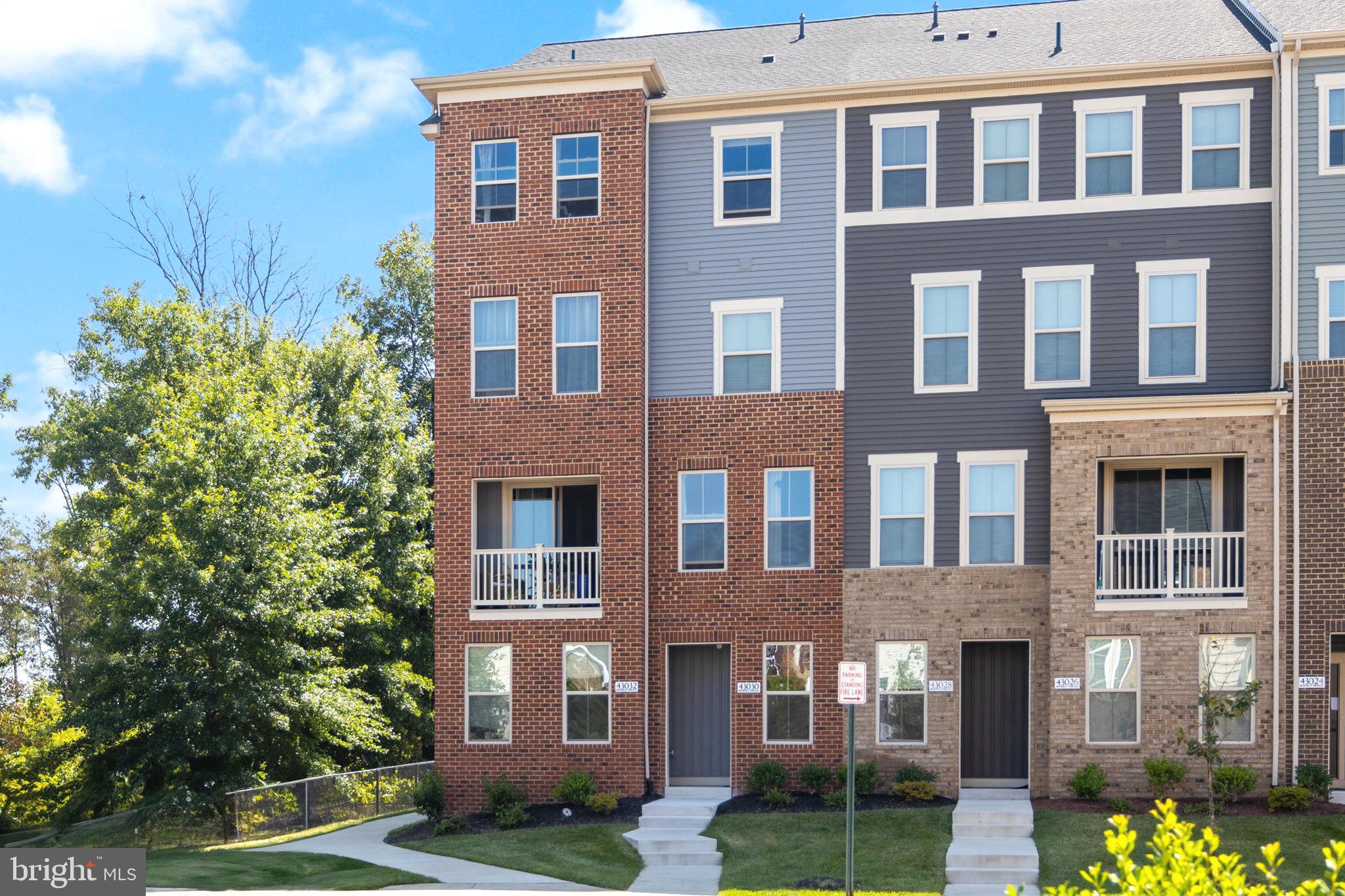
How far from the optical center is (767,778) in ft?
76.4

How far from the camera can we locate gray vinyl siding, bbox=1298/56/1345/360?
22.4m

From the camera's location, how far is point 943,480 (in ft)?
77.5

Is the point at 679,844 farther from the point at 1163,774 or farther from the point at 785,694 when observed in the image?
the point at 1163,774

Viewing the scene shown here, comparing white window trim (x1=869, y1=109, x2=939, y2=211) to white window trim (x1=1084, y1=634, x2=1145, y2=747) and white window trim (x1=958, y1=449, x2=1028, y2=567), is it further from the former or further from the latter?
white window trim (x1=1084, y1=634, x2=1145, y2=747)

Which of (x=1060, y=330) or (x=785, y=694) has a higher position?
(x=1060, y=330)

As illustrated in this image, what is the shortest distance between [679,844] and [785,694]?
3.96m

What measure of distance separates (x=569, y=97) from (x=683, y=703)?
1069cm

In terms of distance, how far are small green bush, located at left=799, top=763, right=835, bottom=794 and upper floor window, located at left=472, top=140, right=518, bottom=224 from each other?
1063 cm

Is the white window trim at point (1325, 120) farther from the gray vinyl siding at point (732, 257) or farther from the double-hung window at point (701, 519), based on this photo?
the double-hung window at point (701, 519)

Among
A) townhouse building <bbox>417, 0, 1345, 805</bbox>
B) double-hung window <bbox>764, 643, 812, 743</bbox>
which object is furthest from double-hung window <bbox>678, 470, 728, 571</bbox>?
double-hung window <bbox>764, 643, 812, 743</bbox>

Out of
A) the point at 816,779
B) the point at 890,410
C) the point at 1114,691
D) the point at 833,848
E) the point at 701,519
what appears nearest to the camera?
the point at 833,848

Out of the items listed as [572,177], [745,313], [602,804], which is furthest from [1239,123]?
[602,804]

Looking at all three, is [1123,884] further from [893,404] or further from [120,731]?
[120,731]

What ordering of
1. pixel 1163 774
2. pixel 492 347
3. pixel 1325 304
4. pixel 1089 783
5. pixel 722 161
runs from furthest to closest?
pixel 722 161 → pixel 492 347 → pixel 1325 304 → pixel 1089 783 → pixel 1163 774
